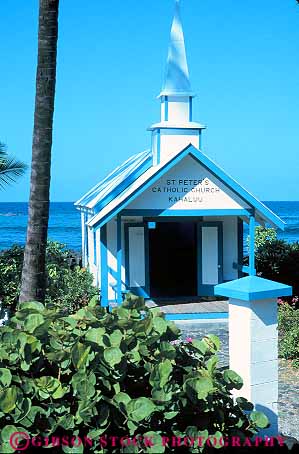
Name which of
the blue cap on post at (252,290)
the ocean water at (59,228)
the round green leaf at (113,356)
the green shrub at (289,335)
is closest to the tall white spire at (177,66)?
the green shrub at (289,335)

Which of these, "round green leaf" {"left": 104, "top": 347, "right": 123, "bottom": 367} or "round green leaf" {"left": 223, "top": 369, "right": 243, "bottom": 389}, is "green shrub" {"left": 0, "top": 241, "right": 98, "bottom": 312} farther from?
"round green leaf" {"left": 104, "top": 347, "right": 123, "bottom": 367}

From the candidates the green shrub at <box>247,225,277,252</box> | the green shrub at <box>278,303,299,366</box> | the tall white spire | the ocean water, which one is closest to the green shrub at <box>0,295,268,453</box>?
the green shrub at <box>278,303,299,366</box>

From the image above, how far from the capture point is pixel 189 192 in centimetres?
1387

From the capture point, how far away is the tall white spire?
48.9 ft

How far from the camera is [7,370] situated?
127 inches

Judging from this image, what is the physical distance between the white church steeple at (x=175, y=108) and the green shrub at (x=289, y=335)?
4872 mm

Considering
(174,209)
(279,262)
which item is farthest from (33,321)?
(279,262)

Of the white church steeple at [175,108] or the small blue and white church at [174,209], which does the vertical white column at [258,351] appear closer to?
the small blue and white church at [174,209]

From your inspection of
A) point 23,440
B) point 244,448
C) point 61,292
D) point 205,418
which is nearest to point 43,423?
point 23,440

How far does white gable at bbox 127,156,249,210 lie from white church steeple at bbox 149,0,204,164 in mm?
498

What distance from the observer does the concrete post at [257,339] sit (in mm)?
4414

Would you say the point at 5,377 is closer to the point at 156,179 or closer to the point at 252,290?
the point at 252,290

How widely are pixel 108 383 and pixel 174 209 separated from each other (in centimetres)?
1058

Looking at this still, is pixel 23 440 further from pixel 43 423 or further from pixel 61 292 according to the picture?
pixel 61 292
